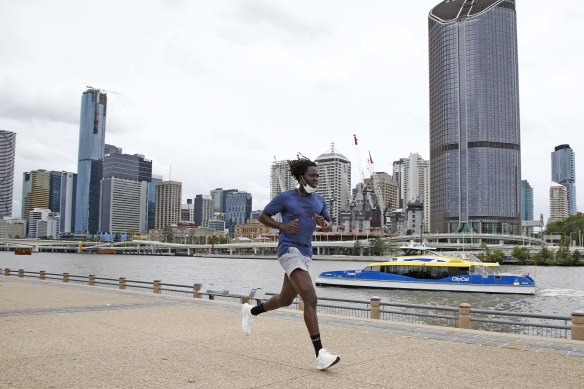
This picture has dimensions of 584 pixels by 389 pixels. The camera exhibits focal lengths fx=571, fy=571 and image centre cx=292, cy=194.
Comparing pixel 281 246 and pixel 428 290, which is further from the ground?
pixel 281 246

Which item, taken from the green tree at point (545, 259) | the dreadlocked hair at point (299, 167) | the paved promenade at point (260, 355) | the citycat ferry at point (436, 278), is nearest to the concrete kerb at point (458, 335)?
the paved promenade at point (260, 355)

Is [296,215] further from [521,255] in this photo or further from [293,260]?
[521,255]

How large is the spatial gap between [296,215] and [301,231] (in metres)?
0.19

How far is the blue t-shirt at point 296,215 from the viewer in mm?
6484

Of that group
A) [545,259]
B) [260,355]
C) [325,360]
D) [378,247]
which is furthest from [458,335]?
[378,247]

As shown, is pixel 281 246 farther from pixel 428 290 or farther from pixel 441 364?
pixel 428 290

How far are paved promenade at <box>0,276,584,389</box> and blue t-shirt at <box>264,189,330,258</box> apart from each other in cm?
138

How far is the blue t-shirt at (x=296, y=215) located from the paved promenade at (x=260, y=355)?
1.38m

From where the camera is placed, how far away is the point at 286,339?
8.70 m

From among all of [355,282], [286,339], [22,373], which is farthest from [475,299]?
[22,373]

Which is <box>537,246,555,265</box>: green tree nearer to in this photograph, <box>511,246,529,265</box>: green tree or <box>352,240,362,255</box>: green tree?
<box>511,246,529,265</box>: green tree

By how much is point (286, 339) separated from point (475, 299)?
32199mm

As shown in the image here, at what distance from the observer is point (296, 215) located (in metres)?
6.49

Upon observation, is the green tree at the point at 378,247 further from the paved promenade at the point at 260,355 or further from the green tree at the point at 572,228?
the paved promenade at the point at 260,355
